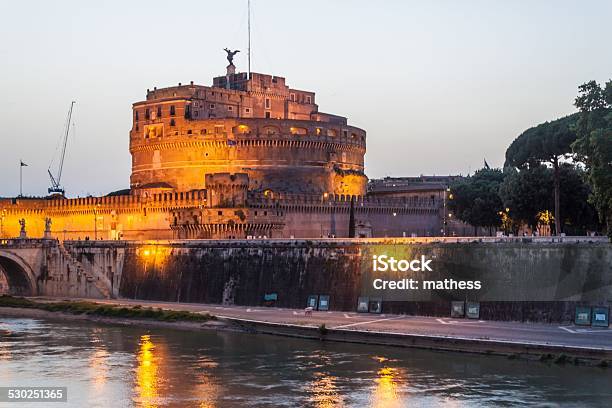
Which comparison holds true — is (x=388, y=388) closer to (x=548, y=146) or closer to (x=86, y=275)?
(x=548, y=146)

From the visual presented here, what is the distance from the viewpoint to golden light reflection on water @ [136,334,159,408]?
1254 inches

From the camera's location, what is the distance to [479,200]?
72.2 meters

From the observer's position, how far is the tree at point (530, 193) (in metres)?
57.3

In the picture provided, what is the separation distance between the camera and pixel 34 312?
191ft

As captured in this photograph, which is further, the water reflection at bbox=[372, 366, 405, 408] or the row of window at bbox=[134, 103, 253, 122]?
the row of window at bbox=[134, 103, 253, 122]

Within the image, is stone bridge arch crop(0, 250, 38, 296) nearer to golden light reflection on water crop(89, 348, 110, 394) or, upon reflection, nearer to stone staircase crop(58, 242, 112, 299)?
stone staircase crop(58, 242, 112, 299)

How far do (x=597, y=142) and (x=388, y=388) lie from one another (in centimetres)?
1395

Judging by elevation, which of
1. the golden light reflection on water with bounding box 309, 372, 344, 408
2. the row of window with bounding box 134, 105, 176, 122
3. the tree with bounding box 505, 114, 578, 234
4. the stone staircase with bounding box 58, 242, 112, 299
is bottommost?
the golden light reflection on water with bounding box 309, 372, 344, 408

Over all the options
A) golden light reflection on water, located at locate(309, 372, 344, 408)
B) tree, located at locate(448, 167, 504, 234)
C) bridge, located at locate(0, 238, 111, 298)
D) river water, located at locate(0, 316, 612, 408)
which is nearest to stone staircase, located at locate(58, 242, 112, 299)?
bridge, located at locate(0, 238, 111, 298)

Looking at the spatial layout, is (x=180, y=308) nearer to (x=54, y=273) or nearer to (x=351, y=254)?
(x=351, y=254)

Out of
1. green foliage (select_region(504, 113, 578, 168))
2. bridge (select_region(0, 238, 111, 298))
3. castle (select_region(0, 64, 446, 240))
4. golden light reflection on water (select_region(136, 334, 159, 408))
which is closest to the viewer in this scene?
golden light reflection on water (select_region(136, 334, 159, 408))

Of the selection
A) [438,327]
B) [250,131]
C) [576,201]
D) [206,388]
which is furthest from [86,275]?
[206,388]

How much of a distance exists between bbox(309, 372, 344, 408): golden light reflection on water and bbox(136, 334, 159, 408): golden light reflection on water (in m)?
4.86

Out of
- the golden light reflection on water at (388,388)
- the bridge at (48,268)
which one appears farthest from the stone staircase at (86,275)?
the golden light reflection on water at (388,388)
